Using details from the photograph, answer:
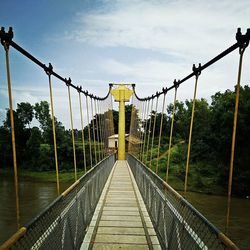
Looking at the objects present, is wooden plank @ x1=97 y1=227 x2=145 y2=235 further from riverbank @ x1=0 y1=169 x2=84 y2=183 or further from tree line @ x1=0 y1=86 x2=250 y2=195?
riverbank @ x1=0 y1=169 x2=84 y2=183

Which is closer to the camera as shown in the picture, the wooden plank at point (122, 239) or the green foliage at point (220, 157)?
the wooden plank at point (122, 239)

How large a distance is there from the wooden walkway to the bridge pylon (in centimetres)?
975

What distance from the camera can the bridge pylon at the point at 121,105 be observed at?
52.9 ft

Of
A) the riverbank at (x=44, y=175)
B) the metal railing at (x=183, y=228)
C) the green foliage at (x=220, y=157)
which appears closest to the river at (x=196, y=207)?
the green foliage at (x=220, y=157)

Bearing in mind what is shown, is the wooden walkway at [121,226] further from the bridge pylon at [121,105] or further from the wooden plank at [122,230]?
the bridge pylon at [121,105]

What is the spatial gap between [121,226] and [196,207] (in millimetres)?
13068

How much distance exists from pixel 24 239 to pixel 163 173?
77.7ft

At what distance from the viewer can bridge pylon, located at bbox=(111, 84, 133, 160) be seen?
634 inches

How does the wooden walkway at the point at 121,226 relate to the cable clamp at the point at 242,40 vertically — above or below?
below

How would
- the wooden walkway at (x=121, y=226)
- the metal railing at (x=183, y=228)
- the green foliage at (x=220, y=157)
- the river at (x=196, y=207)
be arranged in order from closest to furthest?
the metal railing at (x=183, y=228) < the wooden walkway at (x=121, y=226) < the river at (x=196, y=207) < the green foliage at (x=220, y=157)

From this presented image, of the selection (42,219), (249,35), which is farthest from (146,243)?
(249,35)

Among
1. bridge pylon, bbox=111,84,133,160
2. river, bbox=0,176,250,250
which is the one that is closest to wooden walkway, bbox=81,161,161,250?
river, bbox=0,176,250,250

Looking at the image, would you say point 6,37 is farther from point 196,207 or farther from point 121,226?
point 196,207

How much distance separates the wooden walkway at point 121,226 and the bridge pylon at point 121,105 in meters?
9.75
